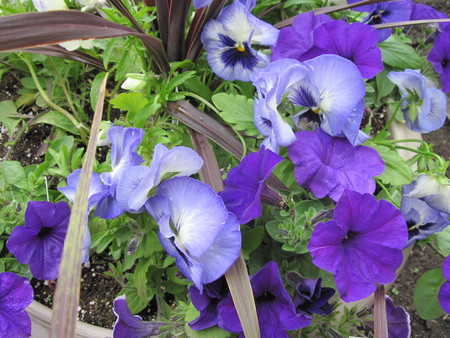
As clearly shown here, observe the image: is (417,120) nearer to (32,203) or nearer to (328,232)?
(328,232)

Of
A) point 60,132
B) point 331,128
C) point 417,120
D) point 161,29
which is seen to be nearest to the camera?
point 331,128

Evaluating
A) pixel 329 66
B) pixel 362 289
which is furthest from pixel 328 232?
pixel 329 66

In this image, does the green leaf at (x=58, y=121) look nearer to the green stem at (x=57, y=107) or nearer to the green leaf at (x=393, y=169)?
the green stem at (x=57, y=107)

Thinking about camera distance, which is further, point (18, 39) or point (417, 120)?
point (417, 120)

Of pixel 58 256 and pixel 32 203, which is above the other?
pixel 32 203

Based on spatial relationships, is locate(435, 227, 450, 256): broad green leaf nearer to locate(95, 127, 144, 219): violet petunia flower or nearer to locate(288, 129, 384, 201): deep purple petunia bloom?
locate(288, 129, 384, 201): deep purple petunia bloom

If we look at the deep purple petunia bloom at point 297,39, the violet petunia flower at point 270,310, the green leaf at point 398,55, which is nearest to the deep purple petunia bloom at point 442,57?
the green leaf at point 398,55

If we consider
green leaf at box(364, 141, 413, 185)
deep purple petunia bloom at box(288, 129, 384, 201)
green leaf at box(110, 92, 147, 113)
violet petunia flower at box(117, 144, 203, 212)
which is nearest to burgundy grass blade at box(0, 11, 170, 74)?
green leaf at box(110, 92, 147, 113)
